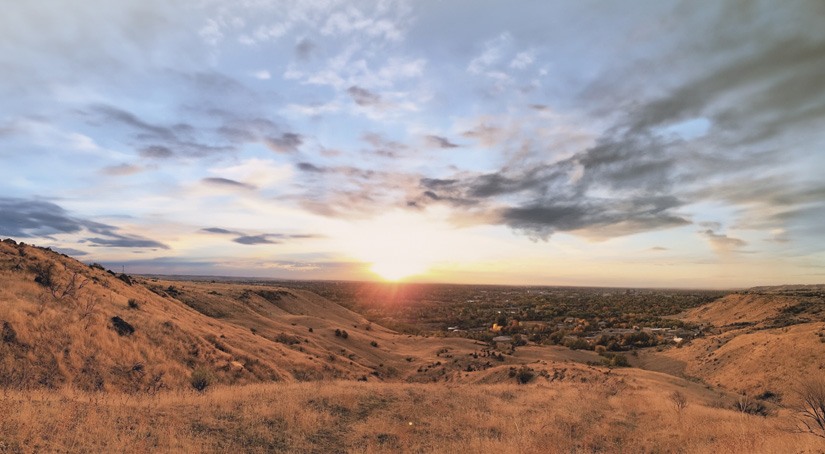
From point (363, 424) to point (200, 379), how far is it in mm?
9578

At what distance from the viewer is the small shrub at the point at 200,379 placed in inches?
682

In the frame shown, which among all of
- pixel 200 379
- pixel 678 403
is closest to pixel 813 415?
pixel 678 403

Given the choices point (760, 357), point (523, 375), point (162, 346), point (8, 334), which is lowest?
point (523, 375)

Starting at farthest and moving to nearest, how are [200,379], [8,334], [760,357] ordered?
[760,357] < [200,379] < [8,334]

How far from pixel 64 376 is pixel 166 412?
6.32 m

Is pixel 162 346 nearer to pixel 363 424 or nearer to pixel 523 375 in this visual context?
pixel 363 424

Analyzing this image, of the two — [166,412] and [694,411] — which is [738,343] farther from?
[166,412]

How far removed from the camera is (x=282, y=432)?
11484 mm

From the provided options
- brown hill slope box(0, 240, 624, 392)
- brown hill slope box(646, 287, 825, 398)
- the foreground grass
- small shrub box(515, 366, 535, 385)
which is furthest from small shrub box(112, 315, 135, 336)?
brown hill slope box(646, 287, 825, 398)

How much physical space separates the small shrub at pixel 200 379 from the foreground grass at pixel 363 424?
1.69 metres

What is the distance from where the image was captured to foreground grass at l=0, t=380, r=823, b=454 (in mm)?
9109

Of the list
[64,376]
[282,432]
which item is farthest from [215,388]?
[282,432]

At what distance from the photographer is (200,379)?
1764cm

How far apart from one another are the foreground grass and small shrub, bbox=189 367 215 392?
1.69m
